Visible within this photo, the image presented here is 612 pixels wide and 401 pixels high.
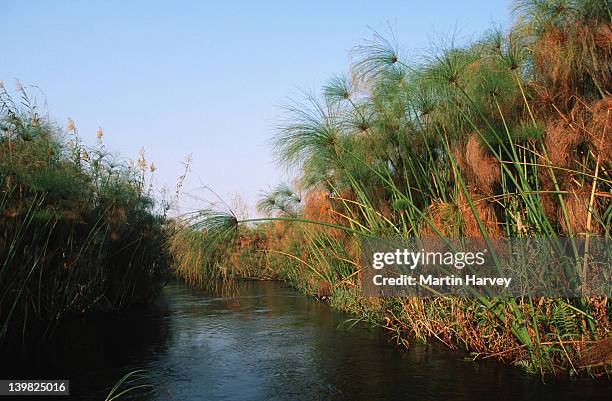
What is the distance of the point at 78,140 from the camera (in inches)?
338

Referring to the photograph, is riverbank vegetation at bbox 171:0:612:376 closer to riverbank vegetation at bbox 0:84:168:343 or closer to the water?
the water

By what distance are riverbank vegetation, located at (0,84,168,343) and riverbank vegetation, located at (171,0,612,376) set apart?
2006mm

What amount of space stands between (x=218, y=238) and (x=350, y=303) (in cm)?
466

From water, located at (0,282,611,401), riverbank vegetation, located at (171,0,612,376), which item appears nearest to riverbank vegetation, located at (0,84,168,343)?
water, located at (0,282,611,401)

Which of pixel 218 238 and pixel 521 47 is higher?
pixel 521 47

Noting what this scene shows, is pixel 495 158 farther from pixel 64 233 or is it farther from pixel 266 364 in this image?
pixel 64 233

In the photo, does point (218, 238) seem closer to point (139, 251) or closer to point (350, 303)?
point (350, 303)

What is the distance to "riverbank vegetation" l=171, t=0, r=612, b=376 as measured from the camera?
4.41 meters

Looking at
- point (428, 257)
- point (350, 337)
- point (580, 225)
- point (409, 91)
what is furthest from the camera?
point (350, 337)

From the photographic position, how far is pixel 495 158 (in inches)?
200

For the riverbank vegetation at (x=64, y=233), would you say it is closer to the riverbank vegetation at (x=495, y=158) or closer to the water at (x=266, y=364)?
the water at (x=266, y=364)

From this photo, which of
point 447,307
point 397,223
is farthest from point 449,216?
point 397,223

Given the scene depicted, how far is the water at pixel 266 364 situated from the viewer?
180 inches

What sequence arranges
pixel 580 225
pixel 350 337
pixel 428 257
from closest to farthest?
pixel 580 225, pixel 428 257, pixel 350 337
